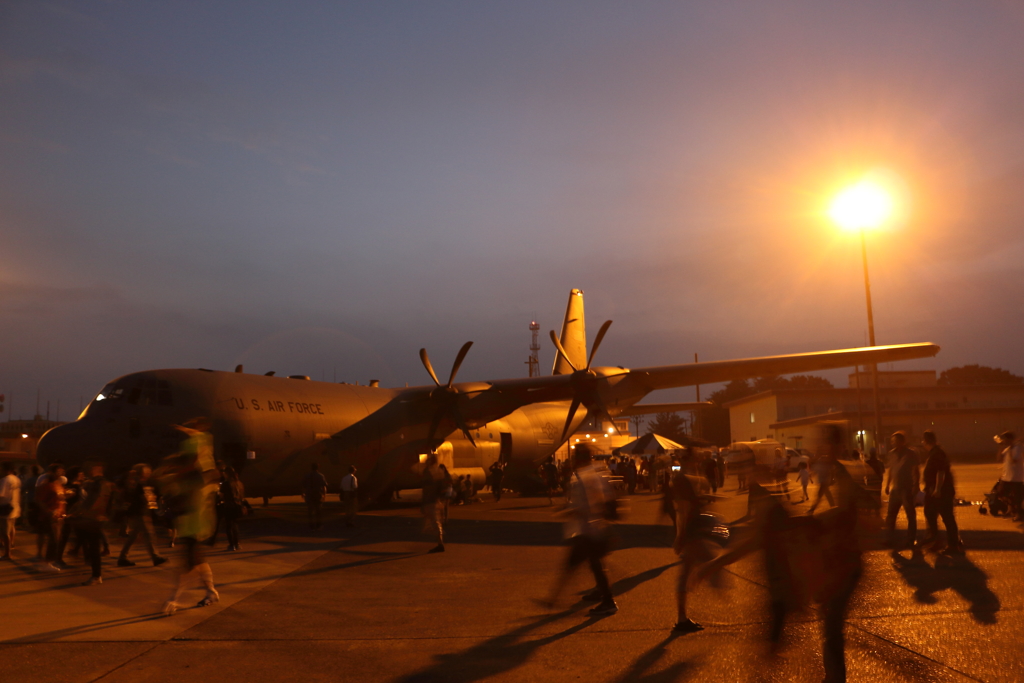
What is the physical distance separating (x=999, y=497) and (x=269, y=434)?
1573 centimetres

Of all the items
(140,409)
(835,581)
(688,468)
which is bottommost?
(835,581)

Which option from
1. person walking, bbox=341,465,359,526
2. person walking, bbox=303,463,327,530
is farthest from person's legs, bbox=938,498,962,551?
person walking, bbox=303,463,327,530

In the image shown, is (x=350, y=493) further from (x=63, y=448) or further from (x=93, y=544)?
(x=93, y=544)

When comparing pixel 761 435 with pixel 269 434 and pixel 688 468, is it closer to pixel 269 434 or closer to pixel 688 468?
pixel 269 434

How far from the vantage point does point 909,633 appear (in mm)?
5891

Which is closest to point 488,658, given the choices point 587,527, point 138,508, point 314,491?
point 587,527

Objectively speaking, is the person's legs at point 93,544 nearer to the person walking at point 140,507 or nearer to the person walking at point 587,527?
the person walking at point 140,507

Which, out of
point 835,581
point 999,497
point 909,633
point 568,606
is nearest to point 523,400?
point 999,497

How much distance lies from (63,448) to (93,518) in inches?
253

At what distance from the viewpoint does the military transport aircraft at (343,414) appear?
14.7m

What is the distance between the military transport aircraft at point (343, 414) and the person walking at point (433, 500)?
575 cm

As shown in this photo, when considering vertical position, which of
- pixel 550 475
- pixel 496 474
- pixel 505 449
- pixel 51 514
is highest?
pixel 505 449

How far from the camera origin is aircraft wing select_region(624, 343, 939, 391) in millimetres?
19312

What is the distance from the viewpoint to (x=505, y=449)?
2472 centimetres
